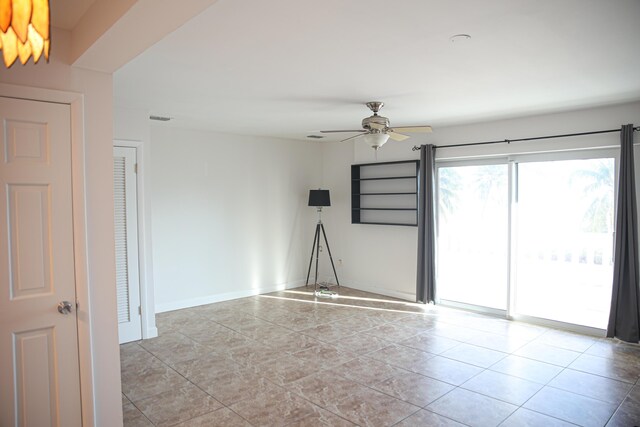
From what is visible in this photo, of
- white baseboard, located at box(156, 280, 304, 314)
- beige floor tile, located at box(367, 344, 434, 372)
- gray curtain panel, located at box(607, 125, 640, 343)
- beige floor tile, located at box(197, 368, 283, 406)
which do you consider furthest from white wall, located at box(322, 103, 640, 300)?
beige floor tile, located at box(197, 368, 283, 406)

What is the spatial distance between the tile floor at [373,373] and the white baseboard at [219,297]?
23cm

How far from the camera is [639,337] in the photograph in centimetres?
448

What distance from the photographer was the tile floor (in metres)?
3.13

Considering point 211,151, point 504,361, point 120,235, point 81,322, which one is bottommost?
point 504,361

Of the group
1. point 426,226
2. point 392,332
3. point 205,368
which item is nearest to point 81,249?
point 205,368

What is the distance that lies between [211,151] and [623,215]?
528 cm

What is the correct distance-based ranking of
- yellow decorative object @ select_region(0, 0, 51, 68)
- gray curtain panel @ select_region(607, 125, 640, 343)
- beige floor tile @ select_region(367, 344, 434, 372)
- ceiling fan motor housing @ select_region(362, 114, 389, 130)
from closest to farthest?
yellow decorative object @ select_region(0, 0, 51, 68) → beige floor tile @ select_region(367, 344, 434, 372) → ceiling fan motor housing @ select_region(362, 114, 389, 130) → gray curtain panel @ select_region(607, 125, 640, 343)

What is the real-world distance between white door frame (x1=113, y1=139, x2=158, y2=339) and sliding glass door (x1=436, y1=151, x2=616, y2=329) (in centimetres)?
399

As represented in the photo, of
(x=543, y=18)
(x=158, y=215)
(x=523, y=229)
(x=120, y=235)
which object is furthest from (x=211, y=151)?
(x=543, y=18)

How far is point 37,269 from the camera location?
2408 mm

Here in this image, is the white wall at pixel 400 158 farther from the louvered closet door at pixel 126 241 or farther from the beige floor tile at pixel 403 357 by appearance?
the louvered closet door at pixel 126 241

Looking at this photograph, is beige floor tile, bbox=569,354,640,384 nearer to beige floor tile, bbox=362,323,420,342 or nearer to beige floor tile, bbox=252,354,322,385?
beige floor tile, bbox=362,323,420,342

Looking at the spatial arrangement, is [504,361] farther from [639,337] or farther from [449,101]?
[449,101]

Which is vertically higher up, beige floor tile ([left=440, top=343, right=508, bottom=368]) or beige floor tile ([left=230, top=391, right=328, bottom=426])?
beige floor tile ([left=230, top=391, right=328, bottom=426])
